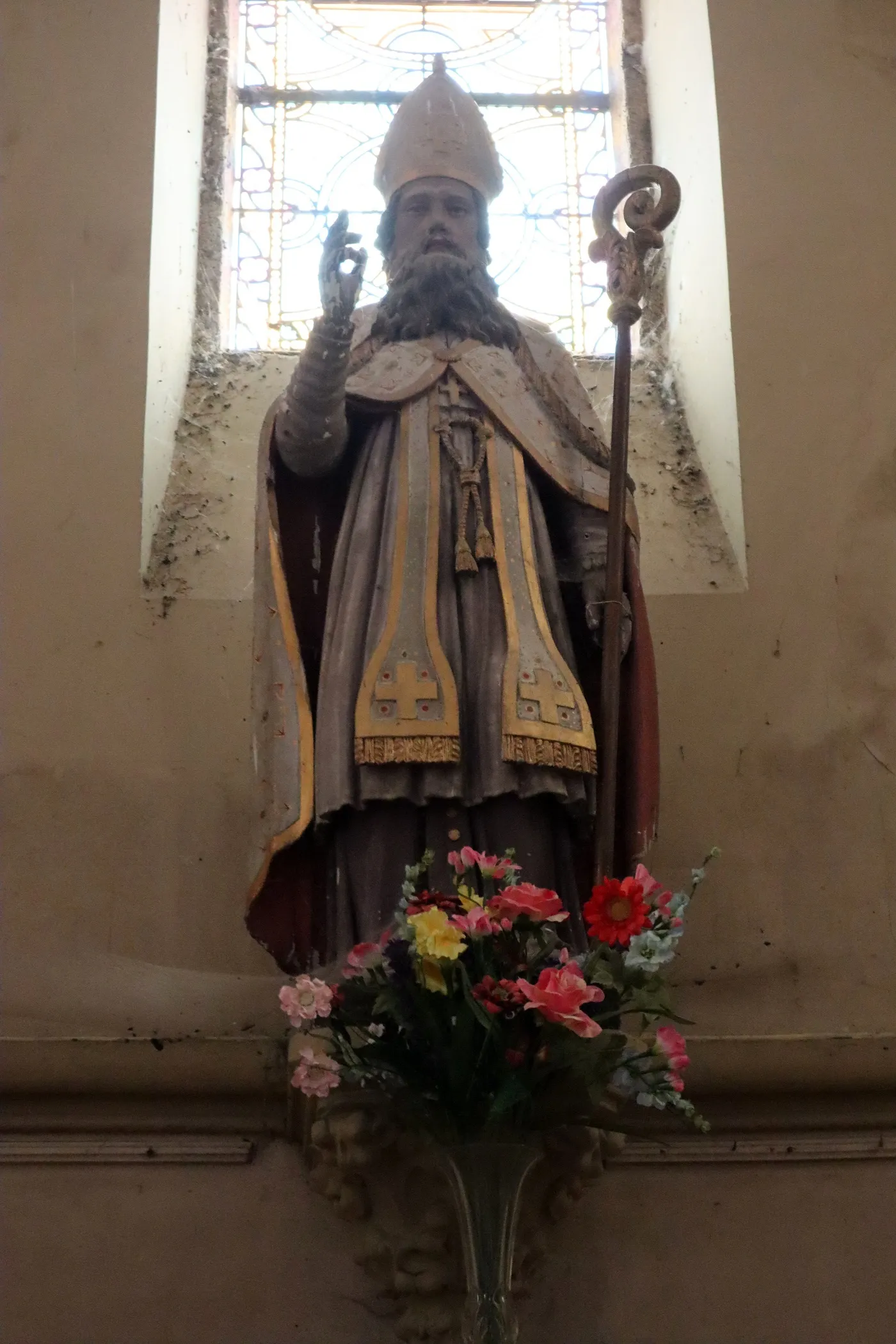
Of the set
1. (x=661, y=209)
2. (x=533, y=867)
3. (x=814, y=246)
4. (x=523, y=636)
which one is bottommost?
(x=533, y=867)

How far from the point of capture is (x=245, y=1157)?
2.89 metres

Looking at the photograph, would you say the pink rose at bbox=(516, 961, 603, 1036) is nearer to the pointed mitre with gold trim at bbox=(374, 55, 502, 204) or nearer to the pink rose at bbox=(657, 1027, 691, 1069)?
the pink rose at bbox=(657, 1027, 691, 1069)

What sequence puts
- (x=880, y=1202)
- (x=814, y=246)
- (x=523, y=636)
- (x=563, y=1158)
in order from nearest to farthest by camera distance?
1. (x=563, y=1158)
2. (x=523, y=636)
3. (x=880, y=1202)
4. (x=814, y=246)

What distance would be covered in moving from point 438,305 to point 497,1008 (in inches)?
54.7

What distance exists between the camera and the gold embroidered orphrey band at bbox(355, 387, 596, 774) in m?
2.64

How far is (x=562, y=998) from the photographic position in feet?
7.15

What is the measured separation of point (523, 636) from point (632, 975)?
0.64 meters

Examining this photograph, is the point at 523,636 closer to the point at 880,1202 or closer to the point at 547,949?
the point at 547,949

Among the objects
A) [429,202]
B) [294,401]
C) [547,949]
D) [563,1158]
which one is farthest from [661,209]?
[563,1158]

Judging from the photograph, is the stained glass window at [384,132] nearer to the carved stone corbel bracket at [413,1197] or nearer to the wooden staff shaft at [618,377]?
the wooden staff shaft at [618,377]

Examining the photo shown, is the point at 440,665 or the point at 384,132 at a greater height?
the point at 384,132

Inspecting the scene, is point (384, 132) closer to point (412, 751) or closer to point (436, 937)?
point (412, 751)

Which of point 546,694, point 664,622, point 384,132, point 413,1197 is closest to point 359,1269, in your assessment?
point 413,1197

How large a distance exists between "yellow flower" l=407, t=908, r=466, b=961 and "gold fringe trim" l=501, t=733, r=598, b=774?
0.45m
